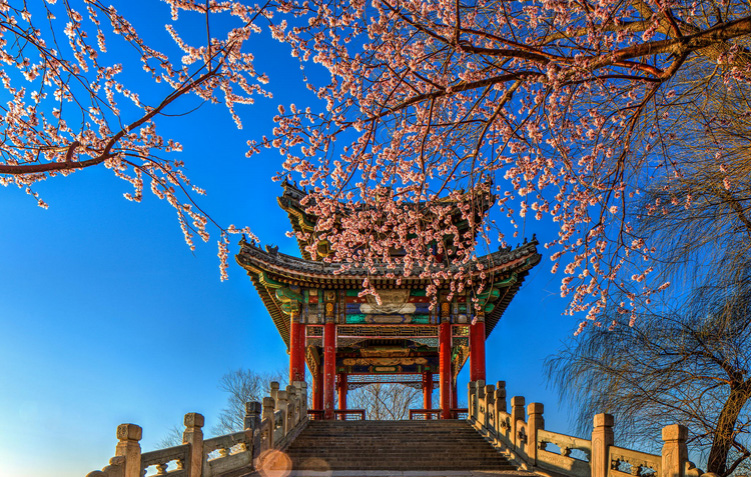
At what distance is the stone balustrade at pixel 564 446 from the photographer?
21.4ft

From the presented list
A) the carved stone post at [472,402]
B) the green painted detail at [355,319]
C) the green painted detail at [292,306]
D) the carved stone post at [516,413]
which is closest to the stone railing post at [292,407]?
the green painted detail at [292,306]

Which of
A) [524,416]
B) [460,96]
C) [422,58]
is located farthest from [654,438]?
[422,58]

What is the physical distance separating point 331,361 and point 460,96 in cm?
1068

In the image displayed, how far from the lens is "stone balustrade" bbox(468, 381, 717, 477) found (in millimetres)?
6520

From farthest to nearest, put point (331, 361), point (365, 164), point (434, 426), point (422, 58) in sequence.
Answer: point (331, 361) < point (434, 426) < point (365, 164) < point (422, 58)

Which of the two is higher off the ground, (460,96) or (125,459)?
(460,96)

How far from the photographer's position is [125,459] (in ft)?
21.4

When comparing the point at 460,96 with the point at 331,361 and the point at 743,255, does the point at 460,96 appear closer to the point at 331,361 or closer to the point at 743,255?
the point at 743,255

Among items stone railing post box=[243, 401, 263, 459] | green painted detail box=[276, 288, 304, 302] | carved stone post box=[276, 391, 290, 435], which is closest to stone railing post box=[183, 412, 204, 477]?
stone railing post box=[243, 401, 263, 459]

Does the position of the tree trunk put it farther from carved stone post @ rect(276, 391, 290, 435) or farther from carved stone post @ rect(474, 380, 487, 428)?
→ carved stone post @ rect(276, 391, 290, 435)

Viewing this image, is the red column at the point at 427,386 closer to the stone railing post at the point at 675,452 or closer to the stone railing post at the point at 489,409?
the stone railing post at the point at 489,409

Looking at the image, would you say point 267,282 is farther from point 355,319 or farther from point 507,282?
point 507,282

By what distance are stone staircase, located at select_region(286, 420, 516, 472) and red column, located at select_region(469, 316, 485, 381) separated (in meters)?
2.55

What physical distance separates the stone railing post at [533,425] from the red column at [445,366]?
6.31 m
